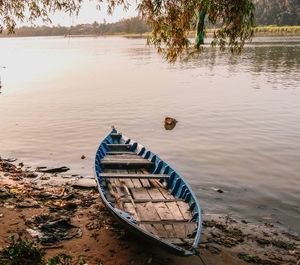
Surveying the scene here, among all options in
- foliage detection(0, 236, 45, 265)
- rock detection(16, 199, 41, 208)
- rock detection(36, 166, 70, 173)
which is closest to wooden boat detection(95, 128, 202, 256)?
foliage detection(0, 236, 45, 265)

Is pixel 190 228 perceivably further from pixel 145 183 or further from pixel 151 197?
pixel 145 183

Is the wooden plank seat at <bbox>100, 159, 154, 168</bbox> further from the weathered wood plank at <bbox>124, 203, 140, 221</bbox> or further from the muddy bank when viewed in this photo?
the weathered wood plank at <bbox>124, 203, 140, 221</bbox>

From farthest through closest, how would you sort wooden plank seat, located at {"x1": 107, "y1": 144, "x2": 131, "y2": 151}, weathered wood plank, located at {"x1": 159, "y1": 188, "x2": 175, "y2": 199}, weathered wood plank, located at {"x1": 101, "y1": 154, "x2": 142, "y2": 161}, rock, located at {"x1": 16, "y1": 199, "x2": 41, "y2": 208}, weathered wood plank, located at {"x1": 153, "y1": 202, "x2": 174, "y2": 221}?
wooden plank seat, located at {"x1": 107, "y1": 144, "x2": 131, "y2": 151} < weathered wood plank, located at {"x1": 101, "y1": 154, "x2": 142, "y2": 161} < rock, located at {"x1": 16, "y1": 199, "x2": 41, "y2": 208} < weathered wood plank, located at {"x1": 159, "y1": 188, "x2": 175, "y2": 199} < weathered wood plank, located at {"x1": 153, "y1": 202, "x2": 174, "y2": 221}

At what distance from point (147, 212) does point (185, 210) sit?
96cm

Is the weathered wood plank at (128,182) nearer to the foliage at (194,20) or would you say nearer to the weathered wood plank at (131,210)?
the weathered wood plank at (131,210)

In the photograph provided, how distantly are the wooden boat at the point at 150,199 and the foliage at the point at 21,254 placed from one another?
1941 millimetres

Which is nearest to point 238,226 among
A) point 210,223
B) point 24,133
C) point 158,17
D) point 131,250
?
point 210,223

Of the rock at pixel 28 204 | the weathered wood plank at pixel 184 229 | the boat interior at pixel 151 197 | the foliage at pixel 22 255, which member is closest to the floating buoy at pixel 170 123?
the boat interior at pixel 151 197

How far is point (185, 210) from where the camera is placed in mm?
9586

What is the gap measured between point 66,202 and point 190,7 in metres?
7.13

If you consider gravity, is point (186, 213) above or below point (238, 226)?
above

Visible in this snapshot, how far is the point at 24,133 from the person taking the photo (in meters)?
24.7

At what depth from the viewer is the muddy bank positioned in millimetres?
9027

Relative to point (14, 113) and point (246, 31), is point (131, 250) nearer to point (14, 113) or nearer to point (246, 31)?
point (246, 31)
